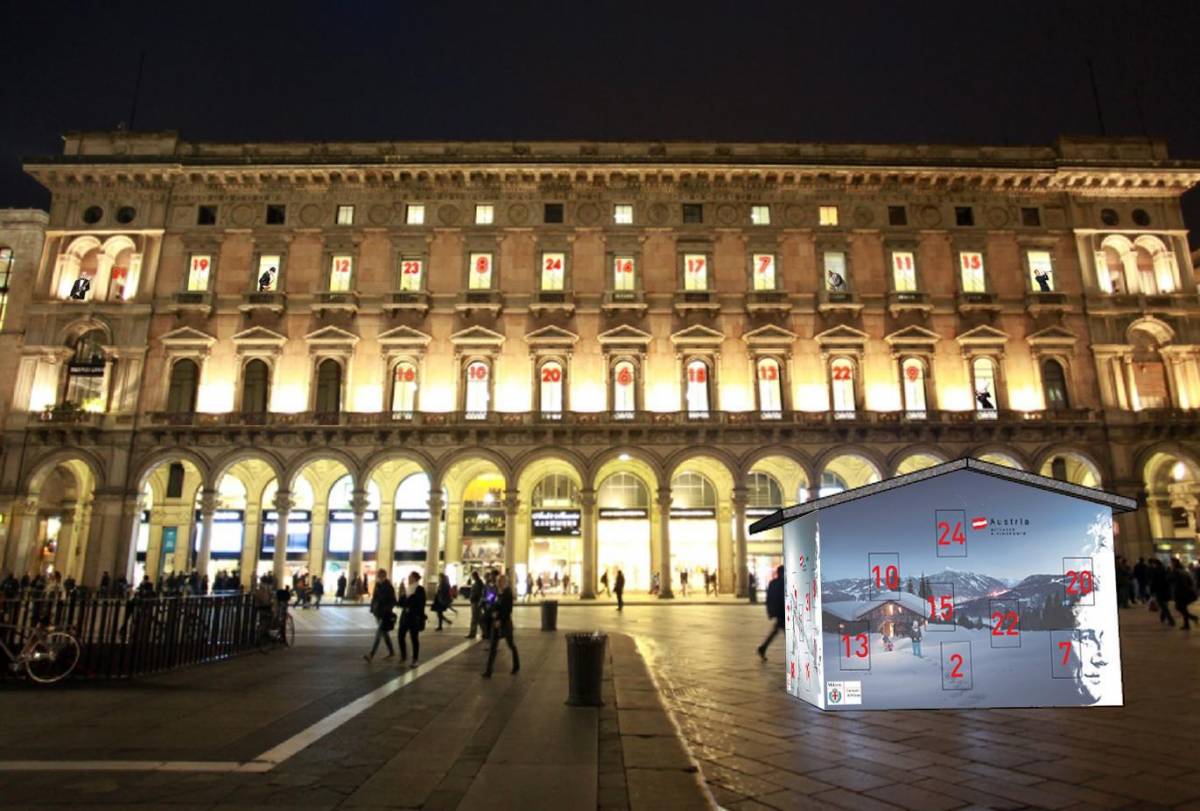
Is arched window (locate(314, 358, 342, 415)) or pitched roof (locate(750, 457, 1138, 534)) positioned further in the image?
arched window (locate(314, 358, 342, 415))

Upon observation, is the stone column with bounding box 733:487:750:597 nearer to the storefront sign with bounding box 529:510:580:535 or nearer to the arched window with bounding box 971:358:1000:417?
the storefront sign with bounding box 529:510:580:535

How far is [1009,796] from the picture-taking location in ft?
18.9

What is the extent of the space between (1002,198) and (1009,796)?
36.6 metres

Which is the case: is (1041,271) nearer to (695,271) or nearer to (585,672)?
(695,271)

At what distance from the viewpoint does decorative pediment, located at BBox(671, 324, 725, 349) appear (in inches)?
1314

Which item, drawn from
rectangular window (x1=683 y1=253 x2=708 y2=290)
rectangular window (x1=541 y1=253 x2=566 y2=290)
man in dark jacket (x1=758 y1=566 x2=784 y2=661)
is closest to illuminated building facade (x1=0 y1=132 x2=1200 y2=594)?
rectangular window (x1=683 y1=253 x2=708 y2=290)

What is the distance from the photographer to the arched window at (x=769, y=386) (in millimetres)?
33156

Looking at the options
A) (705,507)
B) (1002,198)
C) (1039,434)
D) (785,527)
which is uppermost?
(1002,198)

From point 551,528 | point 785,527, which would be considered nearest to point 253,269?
point 551,528

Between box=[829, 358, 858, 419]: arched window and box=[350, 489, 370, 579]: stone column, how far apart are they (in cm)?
2088

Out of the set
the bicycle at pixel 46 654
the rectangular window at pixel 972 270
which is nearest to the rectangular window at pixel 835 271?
the rectangular window at pixel 972 270

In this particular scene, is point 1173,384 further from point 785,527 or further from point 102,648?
point 102,648

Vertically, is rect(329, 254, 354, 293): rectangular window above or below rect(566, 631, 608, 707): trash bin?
above

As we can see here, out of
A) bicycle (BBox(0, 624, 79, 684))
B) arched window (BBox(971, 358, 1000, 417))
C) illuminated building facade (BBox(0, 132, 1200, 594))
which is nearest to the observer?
bicycle (BBox(0, 624, 79, 684))
